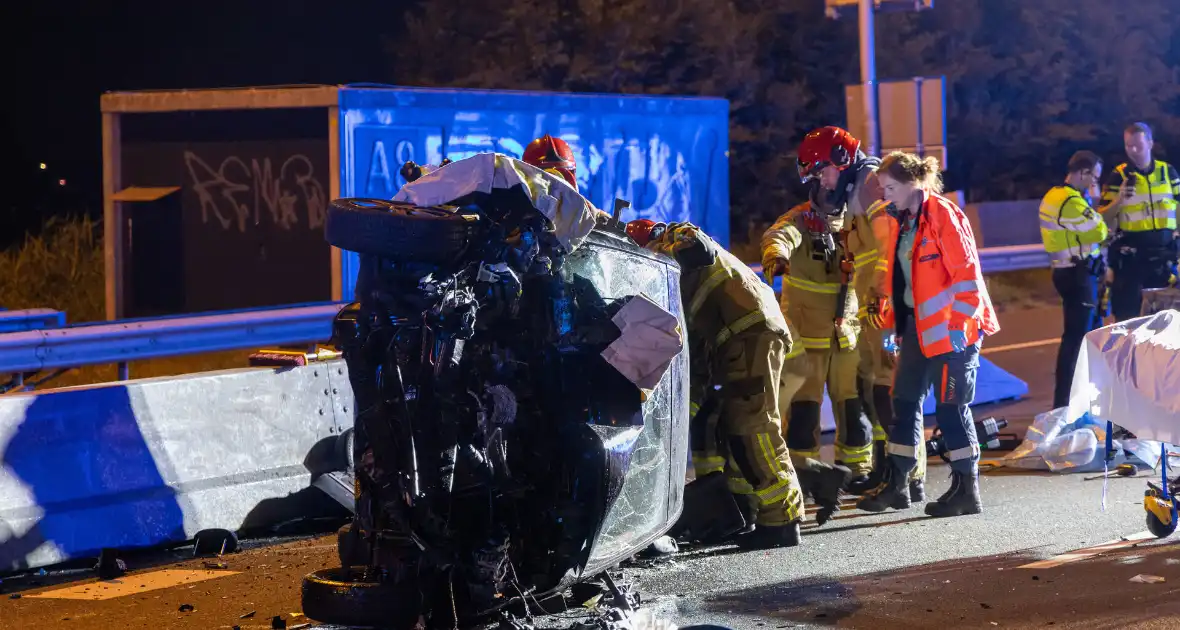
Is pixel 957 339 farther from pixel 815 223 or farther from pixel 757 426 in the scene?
pixel 757 426

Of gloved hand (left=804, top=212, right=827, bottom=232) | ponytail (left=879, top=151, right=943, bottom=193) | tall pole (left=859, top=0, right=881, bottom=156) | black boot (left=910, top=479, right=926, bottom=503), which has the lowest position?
black boot (left=910, top=479, right=926, bottom=503)

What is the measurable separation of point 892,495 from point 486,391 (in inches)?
135

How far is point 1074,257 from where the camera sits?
10.5 meters

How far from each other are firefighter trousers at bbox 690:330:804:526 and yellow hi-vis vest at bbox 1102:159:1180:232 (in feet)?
18.7

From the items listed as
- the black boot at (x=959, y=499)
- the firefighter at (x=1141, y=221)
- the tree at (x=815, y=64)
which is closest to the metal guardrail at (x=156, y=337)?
the black boot at (x=959, y=499)

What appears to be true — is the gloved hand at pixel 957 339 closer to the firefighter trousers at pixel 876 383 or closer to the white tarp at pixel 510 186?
the firefighter trousers at pixel 876 383

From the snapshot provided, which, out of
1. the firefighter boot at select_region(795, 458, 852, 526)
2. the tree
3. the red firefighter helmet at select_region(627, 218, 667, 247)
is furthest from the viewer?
the tree

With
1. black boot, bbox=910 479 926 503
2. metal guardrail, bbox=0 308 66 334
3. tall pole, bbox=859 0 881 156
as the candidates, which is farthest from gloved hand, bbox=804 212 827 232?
metal guardrail, bbox=0 308 66 334

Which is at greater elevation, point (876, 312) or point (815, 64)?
point (815, 64)

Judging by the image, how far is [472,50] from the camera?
25500 mm

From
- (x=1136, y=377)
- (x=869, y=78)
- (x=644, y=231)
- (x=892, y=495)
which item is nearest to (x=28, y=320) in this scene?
(x=644, y=231)

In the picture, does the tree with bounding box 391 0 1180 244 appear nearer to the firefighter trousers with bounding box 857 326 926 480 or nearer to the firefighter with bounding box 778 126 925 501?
the firefighter trousers with bounding box 857 326 926 480

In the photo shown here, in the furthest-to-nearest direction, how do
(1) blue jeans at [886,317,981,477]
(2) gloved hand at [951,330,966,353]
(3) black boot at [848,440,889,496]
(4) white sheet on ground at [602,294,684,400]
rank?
(3) black boot at [848,440,889,496]
(1) blue jeans at [886,317,981,477]
(2) gloved hand at [951,330,966,353]
(4) white sheet on ground at [602,294,684,400]

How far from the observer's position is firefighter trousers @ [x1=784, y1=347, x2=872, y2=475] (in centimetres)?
784
